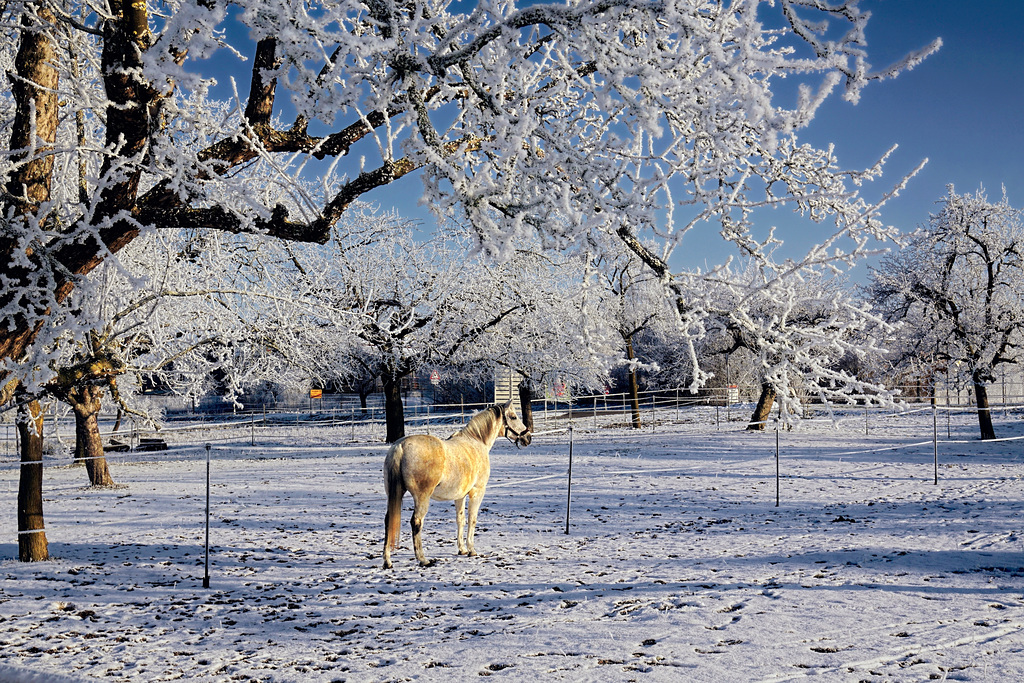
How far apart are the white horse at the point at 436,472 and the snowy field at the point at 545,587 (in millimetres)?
447

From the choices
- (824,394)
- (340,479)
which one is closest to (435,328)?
(340,479)

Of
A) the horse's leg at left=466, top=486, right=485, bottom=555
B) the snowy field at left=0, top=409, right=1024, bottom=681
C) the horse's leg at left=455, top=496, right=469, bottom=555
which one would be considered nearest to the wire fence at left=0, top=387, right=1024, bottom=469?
the snowy field at left=0, top=409, right=1024, bottom=681

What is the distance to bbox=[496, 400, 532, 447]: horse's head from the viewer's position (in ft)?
29.7

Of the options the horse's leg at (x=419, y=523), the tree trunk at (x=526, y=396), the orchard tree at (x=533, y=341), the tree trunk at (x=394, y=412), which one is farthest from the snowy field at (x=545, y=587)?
the tree trunk at (x=526, y=396)

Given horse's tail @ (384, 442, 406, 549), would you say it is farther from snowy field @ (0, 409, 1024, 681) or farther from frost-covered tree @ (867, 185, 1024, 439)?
frost-covered tree @ (867, 185, 1024, 439)

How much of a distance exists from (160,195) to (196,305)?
29.9 ft

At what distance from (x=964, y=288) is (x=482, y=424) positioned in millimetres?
21429

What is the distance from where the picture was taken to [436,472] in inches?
314

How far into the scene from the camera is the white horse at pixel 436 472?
785 cm

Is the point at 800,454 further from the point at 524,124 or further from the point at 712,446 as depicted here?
the point at 524,124

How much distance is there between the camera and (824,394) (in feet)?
11.1

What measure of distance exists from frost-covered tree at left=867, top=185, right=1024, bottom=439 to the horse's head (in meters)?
18.6

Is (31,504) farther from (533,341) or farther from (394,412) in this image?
(533,341)

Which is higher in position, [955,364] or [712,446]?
[955,364]
